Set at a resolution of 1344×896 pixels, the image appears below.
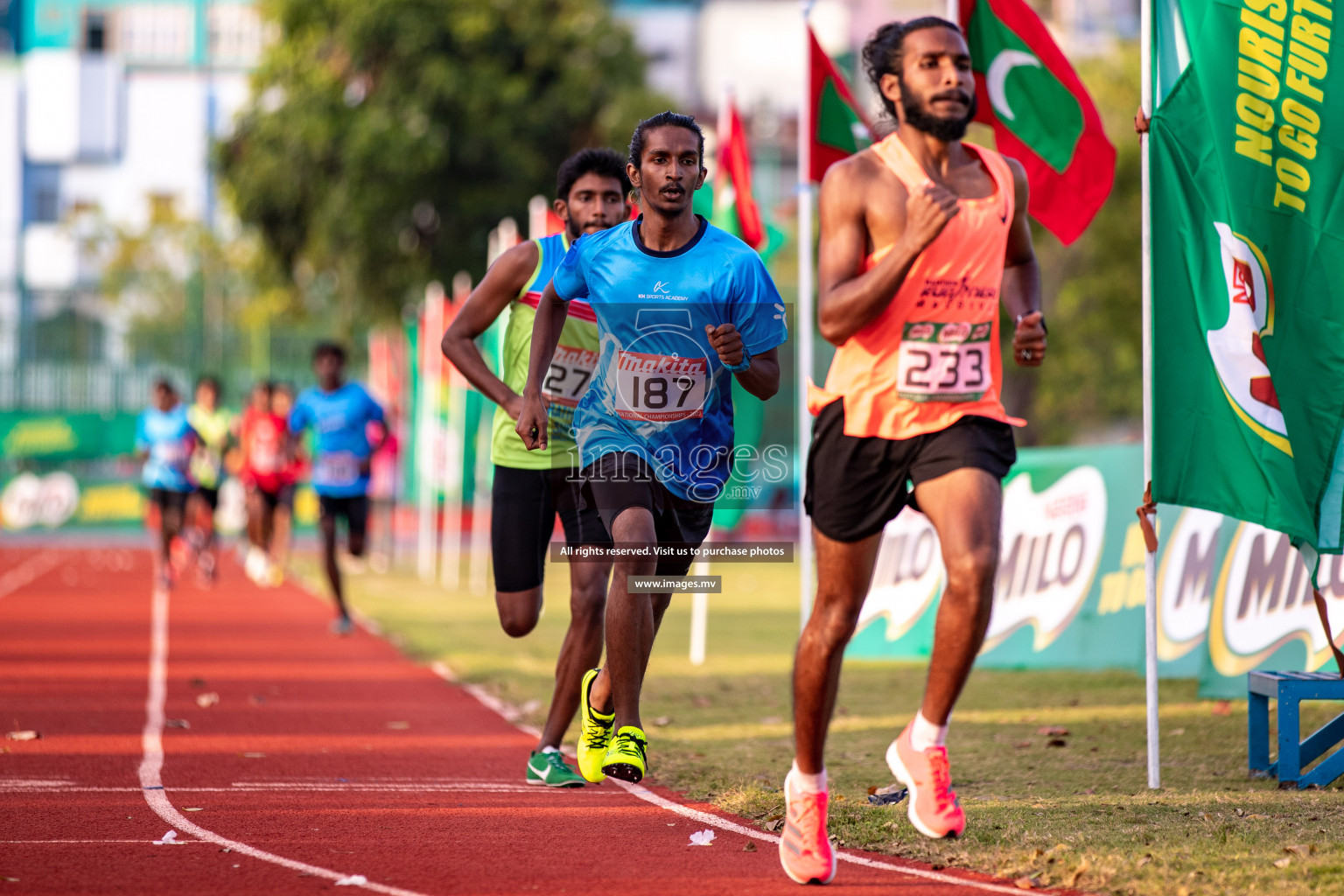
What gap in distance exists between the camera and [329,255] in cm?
3072

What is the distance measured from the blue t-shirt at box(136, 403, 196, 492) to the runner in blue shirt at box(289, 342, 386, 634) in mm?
5264

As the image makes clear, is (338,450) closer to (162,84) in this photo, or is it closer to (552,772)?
(552,772)

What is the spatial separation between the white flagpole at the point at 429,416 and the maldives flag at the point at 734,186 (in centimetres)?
816

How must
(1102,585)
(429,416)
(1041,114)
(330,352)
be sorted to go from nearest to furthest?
(1041,114), (1102,585), (330,352), (429,416)

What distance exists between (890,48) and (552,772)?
11.3 feet

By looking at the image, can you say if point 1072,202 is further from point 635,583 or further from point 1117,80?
point 1117,80

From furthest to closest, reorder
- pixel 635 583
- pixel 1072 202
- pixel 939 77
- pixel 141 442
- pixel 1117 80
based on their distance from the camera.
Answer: pixel 1117 80 < pixel 141 442 < pixel 1072 202 < pixel 635 583 < pixel 939 77

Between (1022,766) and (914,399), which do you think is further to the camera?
(1022,766)

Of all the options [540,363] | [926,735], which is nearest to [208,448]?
[540,363]

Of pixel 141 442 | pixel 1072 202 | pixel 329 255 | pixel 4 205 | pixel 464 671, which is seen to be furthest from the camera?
pixel 4 205

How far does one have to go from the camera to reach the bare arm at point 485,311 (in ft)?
22.2

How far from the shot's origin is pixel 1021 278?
5156 millimetres

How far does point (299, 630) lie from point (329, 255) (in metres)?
16.9

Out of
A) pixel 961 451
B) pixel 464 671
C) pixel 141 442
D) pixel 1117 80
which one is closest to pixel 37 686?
pixel 464 671
